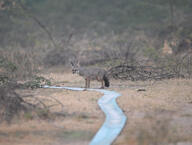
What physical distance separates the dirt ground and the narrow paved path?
179 millimetres

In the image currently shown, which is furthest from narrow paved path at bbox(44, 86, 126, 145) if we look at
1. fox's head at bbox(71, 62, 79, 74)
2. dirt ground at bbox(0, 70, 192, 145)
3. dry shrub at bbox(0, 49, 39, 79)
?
dry shrub at bbox(0, 49, 39, 79)

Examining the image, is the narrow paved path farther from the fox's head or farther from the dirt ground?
the fox's head

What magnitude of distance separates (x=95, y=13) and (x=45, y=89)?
1628 inches

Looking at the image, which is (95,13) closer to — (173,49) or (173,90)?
(173,49)

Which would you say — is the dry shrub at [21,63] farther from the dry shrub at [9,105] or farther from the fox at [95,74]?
the dry shrub at [9,105]

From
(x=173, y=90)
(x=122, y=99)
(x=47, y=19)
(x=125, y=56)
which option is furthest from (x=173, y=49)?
(x=47, y=19)

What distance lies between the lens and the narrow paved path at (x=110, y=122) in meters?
10.3

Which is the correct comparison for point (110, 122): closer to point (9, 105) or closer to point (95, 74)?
point (9, 105)

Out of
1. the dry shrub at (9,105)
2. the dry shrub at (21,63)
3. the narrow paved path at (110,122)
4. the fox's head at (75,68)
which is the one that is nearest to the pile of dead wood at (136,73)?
the fox's head at (75,68)

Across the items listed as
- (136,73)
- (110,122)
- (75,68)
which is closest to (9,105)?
(110,122)

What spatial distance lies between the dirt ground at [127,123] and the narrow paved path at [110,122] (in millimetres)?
179

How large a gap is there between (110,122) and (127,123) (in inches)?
18.8

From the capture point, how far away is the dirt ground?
1019 cm

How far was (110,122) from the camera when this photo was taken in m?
12.1
